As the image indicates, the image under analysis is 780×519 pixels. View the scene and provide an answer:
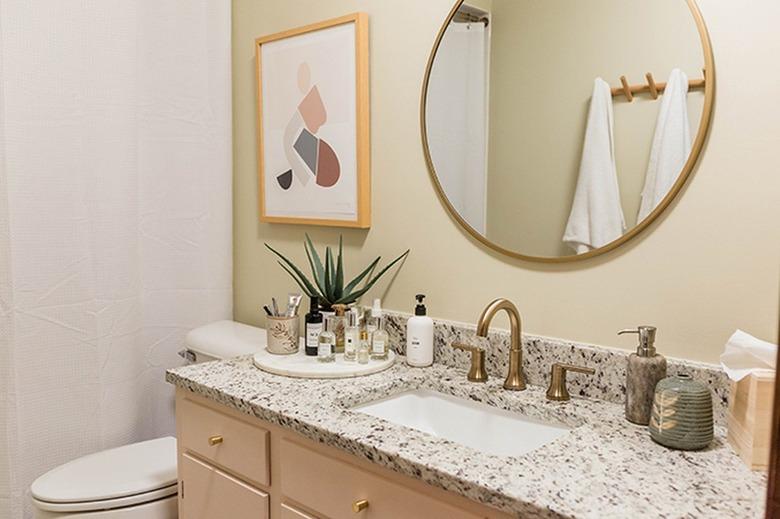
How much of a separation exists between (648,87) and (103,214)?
5.24 ft

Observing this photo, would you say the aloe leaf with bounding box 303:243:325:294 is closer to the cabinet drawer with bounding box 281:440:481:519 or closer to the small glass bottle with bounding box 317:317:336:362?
the small glass bottle with bounding box 317:317:336:362

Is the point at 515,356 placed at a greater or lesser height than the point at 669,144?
lesser

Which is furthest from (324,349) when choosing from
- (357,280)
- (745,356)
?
(745,356)

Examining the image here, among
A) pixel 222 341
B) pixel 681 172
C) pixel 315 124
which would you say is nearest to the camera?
pixel 681 172

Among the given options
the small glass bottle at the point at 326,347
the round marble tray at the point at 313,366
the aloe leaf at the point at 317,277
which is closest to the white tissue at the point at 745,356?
the round marble tray at the point at 313,366

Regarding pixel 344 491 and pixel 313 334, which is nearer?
pixel 344 491

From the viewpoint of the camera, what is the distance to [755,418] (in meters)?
1.12

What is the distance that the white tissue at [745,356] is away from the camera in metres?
1.17

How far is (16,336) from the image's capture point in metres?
1.98

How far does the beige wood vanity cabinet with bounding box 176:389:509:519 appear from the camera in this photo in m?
1.20

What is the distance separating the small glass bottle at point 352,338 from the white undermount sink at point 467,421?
0.18 metres

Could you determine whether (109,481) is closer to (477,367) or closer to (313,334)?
(313,334)

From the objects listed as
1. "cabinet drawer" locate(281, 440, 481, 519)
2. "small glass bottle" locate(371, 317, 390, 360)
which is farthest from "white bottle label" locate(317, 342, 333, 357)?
"cabinet drawer" locate(281, 440, 481, 519)

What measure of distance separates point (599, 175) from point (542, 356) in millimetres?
428
